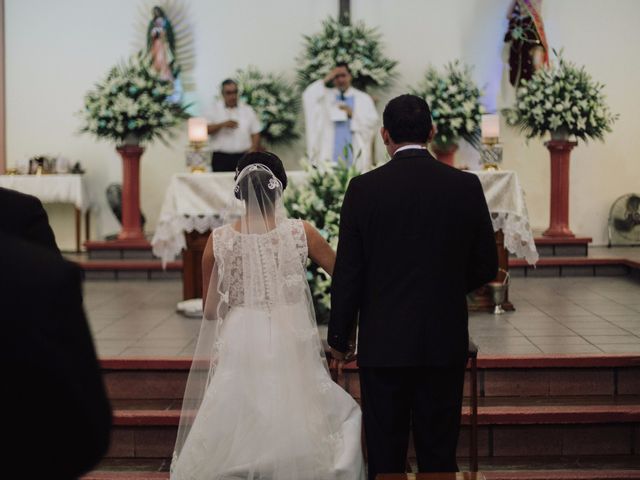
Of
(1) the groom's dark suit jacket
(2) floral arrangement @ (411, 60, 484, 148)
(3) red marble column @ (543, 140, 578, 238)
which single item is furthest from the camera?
(3) red marble column @ (543, 140, 578, 238)

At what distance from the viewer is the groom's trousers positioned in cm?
315

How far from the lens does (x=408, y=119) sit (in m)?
3.07

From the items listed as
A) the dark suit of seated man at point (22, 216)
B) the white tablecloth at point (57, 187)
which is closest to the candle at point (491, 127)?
the white tablecloth at point (57, 187)

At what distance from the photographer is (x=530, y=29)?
34.5 feet

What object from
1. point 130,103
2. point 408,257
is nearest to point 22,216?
point 408,257

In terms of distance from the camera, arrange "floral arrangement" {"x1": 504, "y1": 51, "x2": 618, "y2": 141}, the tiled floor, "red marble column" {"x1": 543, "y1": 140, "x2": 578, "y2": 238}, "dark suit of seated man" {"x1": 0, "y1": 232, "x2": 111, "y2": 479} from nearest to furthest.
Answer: "dark suit of seated man" {"x1": 0, "y1": 232, "x2": 111, "y2": 479}, the tiled floor, "floral arrangement" {"x1": 504, "y1": 51, "x2": 618, "y2": 141}, "red marble column" {"x1": 543, "y1": 140, "x2": 578, "y2": 238}

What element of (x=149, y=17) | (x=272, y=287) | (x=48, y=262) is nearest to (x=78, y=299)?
(x=48, y=262)

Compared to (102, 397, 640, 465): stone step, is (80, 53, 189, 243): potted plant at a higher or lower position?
higher

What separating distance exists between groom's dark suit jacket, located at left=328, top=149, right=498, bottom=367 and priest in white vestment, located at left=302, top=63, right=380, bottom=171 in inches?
236

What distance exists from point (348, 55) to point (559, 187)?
8.69 ft

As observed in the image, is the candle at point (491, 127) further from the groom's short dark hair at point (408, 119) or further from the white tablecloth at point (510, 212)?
the groom's short dark hair at point (408, 119)

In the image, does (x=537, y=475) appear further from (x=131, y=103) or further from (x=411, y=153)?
(x=131, y=103)

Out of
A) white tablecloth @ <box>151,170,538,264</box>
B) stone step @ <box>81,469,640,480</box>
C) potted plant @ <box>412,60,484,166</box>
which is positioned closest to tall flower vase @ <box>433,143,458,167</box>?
potted plant @ <box>412,60,484,166</box>

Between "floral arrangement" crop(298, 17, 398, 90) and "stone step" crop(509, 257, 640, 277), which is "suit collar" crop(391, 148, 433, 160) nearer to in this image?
"stone step" crop(509, 257, 640, 277)
